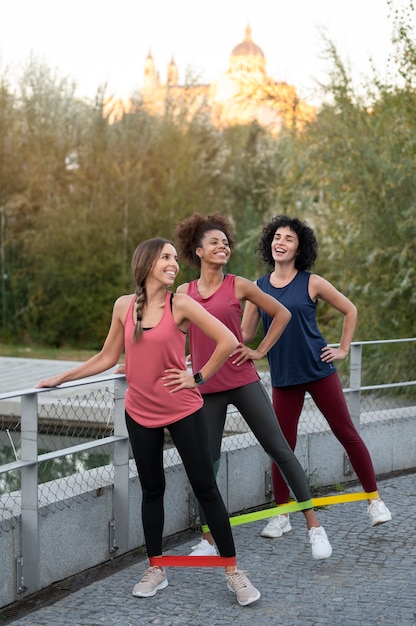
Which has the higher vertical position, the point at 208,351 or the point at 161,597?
the point at 208,351

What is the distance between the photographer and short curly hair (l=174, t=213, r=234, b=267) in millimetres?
4895

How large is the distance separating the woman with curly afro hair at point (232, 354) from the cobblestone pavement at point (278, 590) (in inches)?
8.5

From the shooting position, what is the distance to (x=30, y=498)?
14.8 feet

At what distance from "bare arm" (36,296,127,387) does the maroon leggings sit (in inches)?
47.4

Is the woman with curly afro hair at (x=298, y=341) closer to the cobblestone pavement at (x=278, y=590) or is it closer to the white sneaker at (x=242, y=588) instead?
the cobblestone pavement at (x=278, y=590)

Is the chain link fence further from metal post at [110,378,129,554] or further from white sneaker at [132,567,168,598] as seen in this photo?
white sneaker at [132,567,168,598]

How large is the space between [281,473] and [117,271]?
16.1 m

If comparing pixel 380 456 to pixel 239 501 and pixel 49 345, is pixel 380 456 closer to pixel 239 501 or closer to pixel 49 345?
pixel 239 501

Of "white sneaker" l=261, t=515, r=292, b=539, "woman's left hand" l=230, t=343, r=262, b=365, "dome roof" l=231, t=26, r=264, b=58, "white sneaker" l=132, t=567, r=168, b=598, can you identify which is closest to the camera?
"white sneaker" l=132, t=567, r=168, b=598

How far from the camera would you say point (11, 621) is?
4203 millimetres

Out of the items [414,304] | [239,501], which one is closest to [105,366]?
[239,501]

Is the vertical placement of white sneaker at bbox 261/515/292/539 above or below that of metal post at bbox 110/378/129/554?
below

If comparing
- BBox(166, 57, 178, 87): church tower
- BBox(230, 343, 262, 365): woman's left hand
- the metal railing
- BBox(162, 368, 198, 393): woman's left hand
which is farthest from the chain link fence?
BBox(166, 57, 178, 87): church tower

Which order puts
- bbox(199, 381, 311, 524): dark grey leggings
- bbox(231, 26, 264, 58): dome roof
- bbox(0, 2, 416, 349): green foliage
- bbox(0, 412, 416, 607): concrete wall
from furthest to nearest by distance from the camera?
bbox(231, 26, 264, 58): dome roof, bbox(0, 2, 416, 349): green foliage, bbox(199, 381, 311, 524): dark grey leggings, bbox(0, 412, 416, 607): concrete wall
